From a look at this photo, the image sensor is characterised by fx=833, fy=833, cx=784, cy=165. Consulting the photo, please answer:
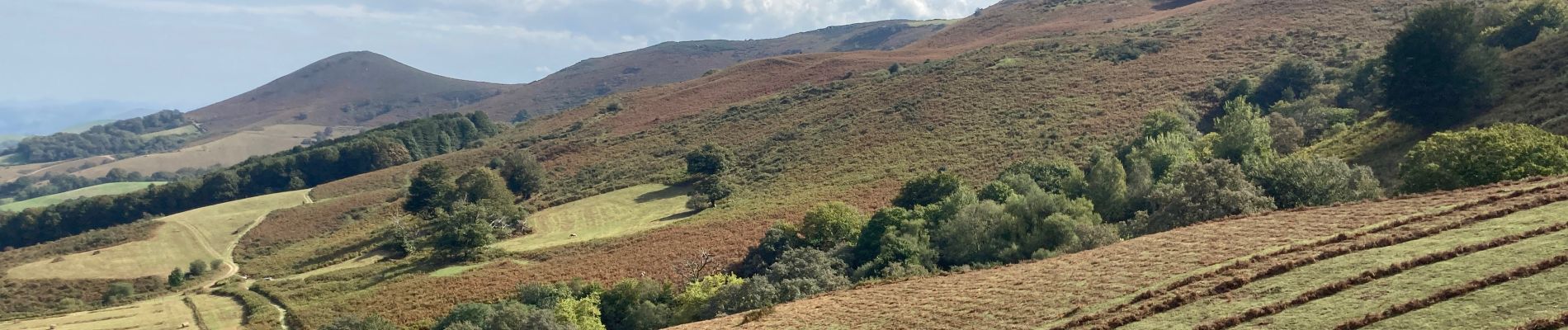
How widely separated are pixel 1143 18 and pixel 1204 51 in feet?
98.9

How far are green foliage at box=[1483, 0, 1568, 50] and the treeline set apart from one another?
12033 centimetres

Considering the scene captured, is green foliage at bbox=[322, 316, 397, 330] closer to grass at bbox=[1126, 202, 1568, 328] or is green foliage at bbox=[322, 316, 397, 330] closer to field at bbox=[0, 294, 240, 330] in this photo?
field at bbox=[0, 294, 240, 330]

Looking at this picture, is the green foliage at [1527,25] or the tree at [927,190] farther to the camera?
the green foliage at [1527,25]

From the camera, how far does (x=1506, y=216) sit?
73.8ft

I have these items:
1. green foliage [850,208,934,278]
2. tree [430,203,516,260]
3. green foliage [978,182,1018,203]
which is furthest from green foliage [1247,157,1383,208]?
tree [430,203,516,260]

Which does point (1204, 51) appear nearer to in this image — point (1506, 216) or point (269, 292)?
point (1506, 216)

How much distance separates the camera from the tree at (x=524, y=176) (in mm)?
85062

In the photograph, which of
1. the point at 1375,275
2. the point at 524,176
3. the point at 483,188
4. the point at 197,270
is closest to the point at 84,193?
the point at 197,270

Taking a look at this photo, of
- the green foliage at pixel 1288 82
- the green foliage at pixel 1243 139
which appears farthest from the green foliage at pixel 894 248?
the green foliage at pixel 1288 82

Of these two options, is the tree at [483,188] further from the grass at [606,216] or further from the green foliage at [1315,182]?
the green foliage at [1315,182]

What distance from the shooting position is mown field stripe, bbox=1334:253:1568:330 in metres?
16.8

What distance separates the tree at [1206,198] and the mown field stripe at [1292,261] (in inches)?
332

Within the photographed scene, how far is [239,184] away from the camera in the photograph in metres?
110

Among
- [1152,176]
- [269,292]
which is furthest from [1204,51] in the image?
[269,292]
